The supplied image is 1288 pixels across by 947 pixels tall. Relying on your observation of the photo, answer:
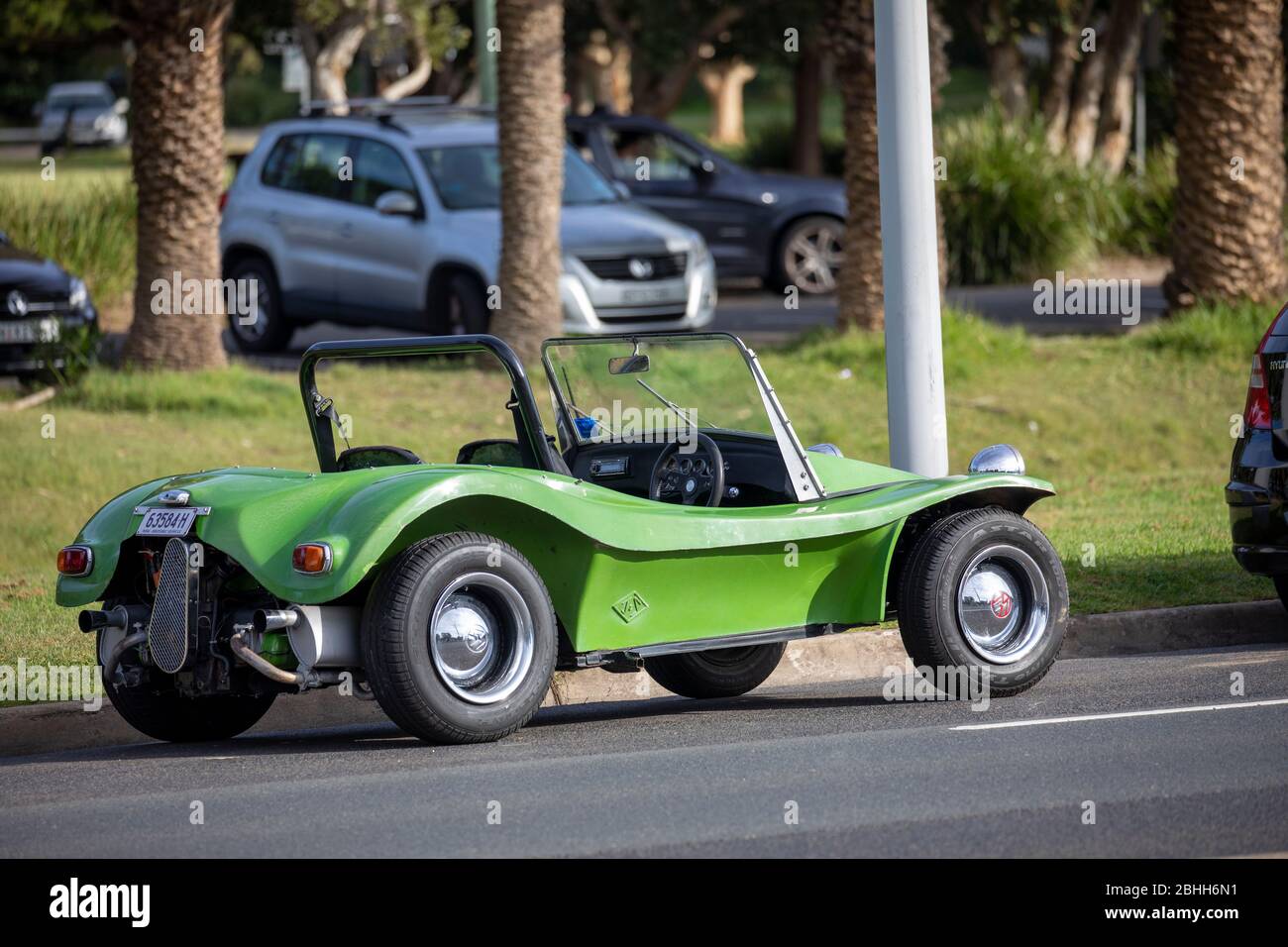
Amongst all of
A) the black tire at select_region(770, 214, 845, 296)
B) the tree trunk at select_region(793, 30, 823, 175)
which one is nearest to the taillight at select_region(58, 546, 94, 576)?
the black tire at select_region(770, 214, 845, 296)

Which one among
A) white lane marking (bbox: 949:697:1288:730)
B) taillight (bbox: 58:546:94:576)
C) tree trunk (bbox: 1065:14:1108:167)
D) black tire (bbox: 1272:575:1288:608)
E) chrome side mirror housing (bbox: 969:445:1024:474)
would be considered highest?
tree trunk (bbox: 1065:14:1108:167)

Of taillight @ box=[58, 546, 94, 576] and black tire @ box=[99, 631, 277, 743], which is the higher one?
taillight @ box=[58, 546, 94, 576]

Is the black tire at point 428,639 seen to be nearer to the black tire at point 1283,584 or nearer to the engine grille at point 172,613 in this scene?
the engine grille at point 172,613

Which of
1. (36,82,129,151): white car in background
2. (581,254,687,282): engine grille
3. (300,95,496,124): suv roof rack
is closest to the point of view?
(581,254,687,282): engine grille

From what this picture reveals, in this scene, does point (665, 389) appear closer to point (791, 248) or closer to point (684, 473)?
point (684, 473)

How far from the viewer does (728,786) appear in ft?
21.6

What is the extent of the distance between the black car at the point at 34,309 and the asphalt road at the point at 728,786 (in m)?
8.97

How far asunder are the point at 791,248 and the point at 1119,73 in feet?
34.6

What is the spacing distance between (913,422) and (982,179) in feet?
43.5

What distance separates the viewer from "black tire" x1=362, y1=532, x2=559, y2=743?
22.8 feet

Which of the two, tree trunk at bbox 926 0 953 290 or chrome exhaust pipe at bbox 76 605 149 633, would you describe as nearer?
chrome exhaust pipe at bbox 76 605 149 633

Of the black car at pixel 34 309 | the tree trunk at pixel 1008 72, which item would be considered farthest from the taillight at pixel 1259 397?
the tree trunk at pixel 1008 72

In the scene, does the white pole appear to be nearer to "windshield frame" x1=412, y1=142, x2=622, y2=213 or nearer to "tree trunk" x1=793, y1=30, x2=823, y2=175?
"windshield frame" x1=412, y1=142, x2=622, y2=213

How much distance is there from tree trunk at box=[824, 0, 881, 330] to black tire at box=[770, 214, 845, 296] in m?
5.43
